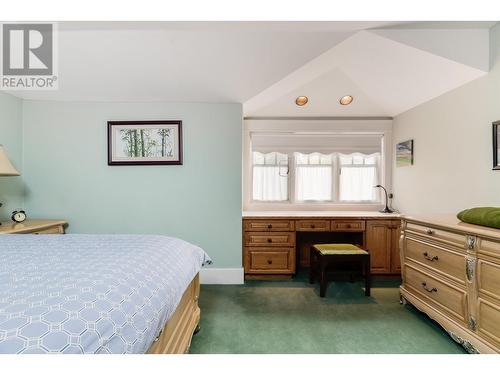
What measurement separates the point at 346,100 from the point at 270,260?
86.1 inches

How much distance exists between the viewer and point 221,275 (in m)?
3.01

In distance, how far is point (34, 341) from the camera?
67 centimetres

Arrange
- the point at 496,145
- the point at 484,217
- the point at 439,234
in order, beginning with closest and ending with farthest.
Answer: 1. the point at 484,217
2. the point at 439,234
3. the point at 496,145

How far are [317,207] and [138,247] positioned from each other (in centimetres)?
259

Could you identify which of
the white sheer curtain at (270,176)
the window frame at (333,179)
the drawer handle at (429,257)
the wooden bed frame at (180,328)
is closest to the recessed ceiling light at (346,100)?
the window frame at (333,179)

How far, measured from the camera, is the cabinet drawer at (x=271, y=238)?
9.95ft

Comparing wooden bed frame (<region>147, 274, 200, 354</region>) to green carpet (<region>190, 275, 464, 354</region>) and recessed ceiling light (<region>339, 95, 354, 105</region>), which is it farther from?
recessed ceiling light (<region>339, 95, 354, 105</region>)

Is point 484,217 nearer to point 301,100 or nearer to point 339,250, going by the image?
point 339,250

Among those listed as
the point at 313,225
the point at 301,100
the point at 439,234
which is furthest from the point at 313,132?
the point at 439,234

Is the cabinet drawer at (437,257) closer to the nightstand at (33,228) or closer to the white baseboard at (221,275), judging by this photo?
the white baseboard at (221,275)

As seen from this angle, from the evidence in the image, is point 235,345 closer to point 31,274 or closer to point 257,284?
point 257,284

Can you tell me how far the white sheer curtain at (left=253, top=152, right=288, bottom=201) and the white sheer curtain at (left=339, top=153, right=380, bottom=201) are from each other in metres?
0.81

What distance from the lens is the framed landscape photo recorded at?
2963 mm
